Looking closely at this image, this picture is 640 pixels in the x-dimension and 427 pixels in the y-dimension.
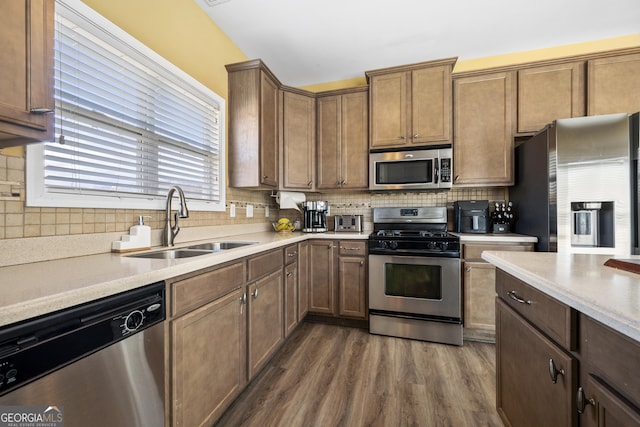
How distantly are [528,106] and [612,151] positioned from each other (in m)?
0.84

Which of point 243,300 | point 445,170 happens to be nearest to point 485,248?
point 445,170

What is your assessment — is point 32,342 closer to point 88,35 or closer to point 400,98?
point 88,35

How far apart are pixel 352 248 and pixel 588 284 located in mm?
1969

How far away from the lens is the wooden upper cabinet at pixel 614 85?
2299 millimetres

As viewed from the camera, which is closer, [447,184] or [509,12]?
[509,12]

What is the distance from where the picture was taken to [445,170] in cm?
261

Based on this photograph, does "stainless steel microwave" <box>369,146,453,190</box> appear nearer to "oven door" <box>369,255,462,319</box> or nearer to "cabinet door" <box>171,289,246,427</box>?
"oven door" <box>369,255,462,319</box>

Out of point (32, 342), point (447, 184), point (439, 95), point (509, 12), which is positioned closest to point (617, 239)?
point (447, 184)

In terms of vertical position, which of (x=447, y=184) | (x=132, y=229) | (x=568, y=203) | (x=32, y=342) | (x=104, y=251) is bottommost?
(x=32, y=342)

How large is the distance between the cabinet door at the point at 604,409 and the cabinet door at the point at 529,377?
59 millimetres

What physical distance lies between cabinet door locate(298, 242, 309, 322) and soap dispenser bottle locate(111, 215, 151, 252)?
1268mm

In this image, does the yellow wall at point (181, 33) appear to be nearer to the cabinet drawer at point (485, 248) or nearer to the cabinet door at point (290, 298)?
the cabinet door at point (290, 298)

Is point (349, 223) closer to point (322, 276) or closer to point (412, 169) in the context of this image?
point (322, 276)

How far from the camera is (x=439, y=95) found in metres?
2.62
